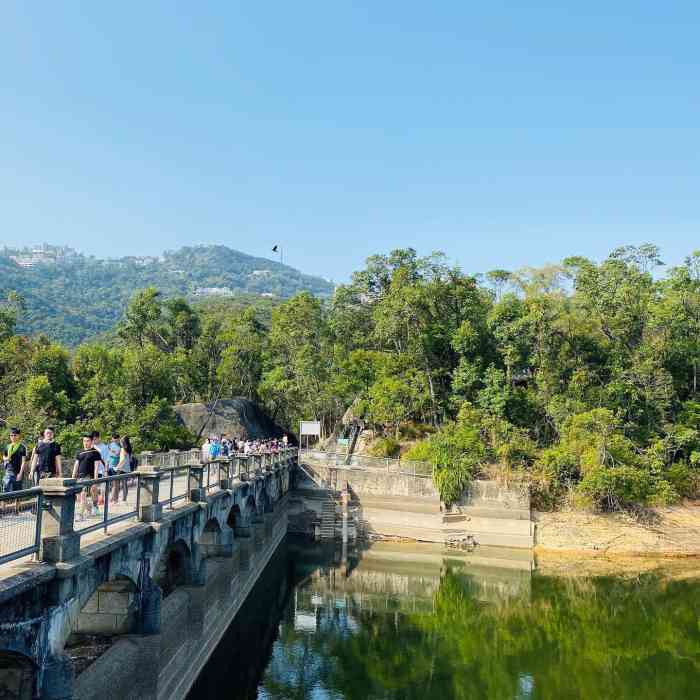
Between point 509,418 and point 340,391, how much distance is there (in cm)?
1282

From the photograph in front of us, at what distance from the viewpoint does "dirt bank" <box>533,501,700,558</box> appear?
118 ft

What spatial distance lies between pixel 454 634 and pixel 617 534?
16924 mm

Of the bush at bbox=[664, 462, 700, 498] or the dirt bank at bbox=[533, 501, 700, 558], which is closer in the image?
the dirt bank at bbox=[533, 501, 700, 558]

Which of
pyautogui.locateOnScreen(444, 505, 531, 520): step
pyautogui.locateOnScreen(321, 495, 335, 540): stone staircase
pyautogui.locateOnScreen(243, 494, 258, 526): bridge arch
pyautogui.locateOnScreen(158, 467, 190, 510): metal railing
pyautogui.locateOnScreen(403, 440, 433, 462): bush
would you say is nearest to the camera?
pyautogui.locateOnScreen(158, 467, 190, 510): metal railing

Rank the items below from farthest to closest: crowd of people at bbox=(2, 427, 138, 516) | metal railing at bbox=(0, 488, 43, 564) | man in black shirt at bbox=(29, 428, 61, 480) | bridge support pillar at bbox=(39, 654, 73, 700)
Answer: man in black shirt at bbox=(29, 428, 61, 480) → crowd of people at bbox=(2, 427, 138, 516) → bridge support pillar at bbox=(39, 654, 73, 700) → metal railing at bbox=(0, 488, 43, 564)

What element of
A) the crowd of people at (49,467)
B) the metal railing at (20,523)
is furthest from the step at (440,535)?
the metal railing at (20,523)

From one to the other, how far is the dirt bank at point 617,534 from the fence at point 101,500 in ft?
72.5

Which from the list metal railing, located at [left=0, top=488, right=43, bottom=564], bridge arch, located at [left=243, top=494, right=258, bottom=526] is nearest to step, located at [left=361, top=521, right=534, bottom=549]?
bridge arch, located at [left=243, top=494, right=258, bottom=526]

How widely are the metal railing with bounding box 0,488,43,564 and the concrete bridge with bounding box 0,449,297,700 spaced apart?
3 cm

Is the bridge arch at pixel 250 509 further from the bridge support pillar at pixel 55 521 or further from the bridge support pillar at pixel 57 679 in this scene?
the bridge support pillar at pixel 55 521

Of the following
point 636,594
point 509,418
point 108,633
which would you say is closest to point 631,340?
point 509,418

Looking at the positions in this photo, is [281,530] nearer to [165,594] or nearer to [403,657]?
[403,657]

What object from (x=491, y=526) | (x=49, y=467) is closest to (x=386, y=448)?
(x=491, y=526)

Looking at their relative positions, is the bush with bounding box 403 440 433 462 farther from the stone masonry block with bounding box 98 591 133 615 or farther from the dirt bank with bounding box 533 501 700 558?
the stone masonry block with bounding box 98 591 133 615
